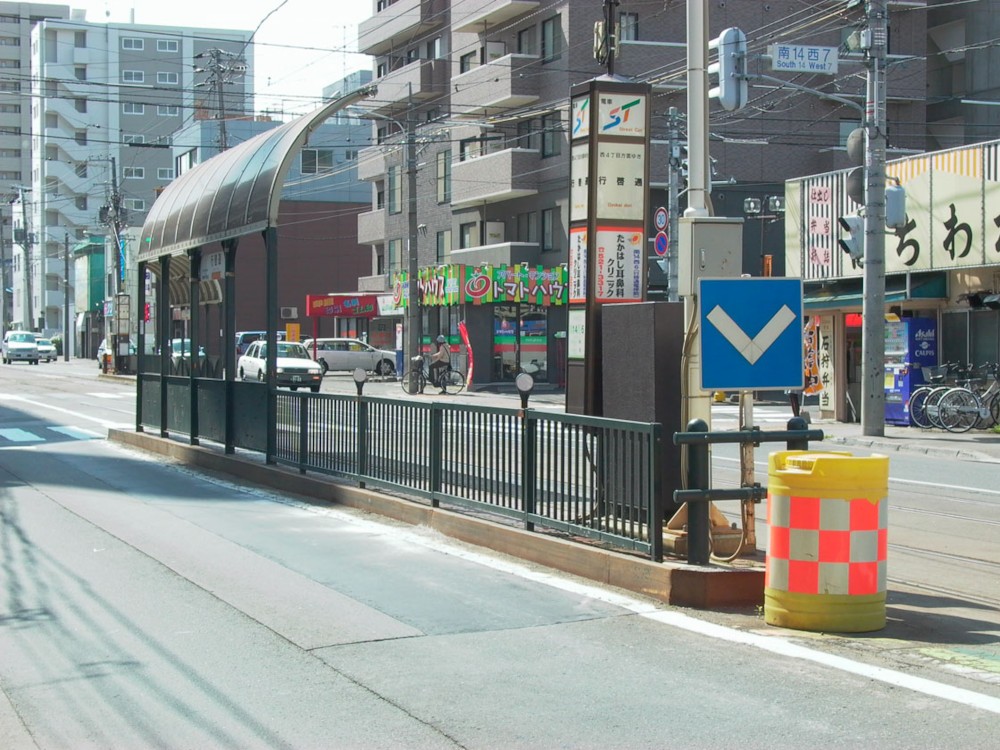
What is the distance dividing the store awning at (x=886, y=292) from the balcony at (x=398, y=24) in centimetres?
2735

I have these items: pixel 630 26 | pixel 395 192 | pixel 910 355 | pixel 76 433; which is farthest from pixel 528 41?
pixel 76 433

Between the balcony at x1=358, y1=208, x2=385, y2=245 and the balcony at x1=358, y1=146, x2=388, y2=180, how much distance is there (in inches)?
66.6

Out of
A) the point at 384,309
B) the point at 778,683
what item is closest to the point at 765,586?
the point at 778,683

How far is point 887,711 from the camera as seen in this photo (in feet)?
18.6

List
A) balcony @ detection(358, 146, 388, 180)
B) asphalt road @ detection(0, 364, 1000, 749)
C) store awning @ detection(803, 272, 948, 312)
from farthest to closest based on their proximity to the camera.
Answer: balcony @ detection(358, 146, 388, 180)
store awning @ detection(803, 272, 948, 312)
asphalt road @ detection(0, 364, 1000, 749)

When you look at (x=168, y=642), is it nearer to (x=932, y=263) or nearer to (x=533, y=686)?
(x=533, y=686)

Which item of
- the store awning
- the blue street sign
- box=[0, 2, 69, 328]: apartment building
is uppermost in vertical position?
box=[0, 2, 69, 328]: apartment building

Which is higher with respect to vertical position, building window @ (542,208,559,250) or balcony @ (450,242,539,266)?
building window @ (542,208,559,250)

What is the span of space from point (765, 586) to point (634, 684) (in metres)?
1.74

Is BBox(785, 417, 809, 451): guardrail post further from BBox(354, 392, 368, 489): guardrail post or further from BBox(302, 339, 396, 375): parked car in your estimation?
BBox(302, 339, 396, 375): parked car

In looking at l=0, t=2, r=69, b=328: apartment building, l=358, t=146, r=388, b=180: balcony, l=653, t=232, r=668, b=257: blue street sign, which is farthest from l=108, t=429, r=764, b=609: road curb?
l=0, t=2, r=69, b=328: apartment building

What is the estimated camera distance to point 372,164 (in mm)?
56781

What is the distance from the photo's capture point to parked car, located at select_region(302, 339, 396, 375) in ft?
165

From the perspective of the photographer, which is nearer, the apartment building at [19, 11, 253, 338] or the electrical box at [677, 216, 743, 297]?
the electrical box at [677, 216, 743, 297]
